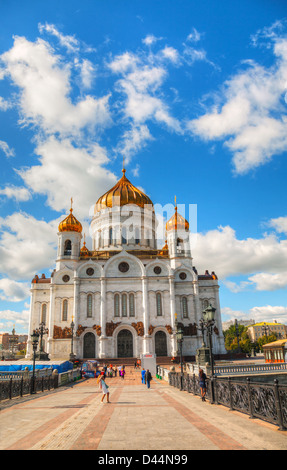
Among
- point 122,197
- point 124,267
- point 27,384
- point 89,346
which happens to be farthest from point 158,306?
point 27,384

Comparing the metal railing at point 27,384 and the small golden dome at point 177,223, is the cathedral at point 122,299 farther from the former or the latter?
the metal railing at point 27,384

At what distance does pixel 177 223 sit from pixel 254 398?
3618 cm

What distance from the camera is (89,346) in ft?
127

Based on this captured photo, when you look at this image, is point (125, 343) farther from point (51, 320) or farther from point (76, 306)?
point (51, 320)

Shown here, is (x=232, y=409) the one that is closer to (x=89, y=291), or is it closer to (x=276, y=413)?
(x=276, y=413)

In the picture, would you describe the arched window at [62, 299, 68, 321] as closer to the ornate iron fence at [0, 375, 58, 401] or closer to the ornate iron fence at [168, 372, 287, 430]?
the ornate iron fence at [0, 375, 58, 401]

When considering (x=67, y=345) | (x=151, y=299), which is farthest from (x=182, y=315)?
(x=67, y=345)

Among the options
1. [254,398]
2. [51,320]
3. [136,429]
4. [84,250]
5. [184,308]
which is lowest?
[136,429]

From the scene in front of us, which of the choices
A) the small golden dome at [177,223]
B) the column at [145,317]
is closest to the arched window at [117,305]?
the column at [145,317]

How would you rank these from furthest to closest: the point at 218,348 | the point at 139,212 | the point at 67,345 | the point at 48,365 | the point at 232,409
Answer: the point at 139,212 → the point at 218,348 → the point at 67,345 → the point at 48,365 → the point at 232,409

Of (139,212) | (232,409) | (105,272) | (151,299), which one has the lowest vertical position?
(232,409)

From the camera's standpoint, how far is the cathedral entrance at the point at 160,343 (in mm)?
39156

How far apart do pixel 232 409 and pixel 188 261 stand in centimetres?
3321

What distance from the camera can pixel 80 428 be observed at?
27.2 feet
